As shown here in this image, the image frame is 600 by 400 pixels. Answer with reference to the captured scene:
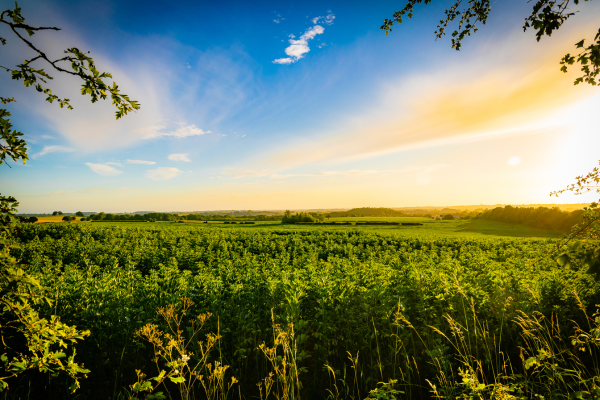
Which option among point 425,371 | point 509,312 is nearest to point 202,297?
point 425,371

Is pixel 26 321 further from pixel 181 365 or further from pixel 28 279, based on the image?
pixel 181 365

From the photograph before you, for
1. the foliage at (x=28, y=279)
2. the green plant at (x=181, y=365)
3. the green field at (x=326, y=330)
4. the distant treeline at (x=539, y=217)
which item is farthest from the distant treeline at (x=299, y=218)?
the foliage at (x=28, y=279)

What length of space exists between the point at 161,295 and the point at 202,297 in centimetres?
94

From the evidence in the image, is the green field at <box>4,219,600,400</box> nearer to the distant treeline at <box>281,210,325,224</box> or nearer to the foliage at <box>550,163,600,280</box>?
the foliage at <box>550,163,600,280</box>

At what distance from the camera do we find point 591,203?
11.1 feet

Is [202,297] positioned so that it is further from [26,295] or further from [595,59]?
[595,59]

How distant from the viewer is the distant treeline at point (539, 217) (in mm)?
50469

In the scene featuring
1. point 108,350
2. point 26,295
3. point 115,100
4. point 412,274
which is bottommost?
point 108,350

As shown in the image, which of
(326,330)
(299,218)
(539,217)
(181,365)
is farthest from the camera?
(299,218)

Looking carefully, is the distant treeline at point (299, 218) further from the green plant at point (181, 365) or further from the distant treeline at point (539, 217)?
the green plant at point (181, 365)

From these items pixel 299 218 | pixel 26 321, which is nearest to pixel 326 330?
pixel 26 321

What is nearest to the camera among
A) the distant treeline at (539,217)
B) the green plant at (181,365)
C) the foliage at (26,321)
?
the green plant at (181,365)

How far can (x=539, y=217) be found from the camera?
59125 mm

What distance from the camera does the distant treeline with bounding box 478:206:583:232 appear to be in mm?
50469
